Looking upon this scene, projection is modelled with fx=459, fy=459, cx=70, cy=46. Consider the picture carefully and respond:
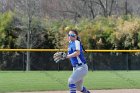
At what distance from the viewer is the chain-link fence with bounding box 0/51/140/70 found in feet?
92.1

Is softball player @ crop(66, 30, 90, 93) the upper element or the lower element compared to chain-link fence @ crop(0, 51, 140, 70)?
upper

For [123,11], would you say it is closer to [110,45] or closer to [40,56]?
[110,45]

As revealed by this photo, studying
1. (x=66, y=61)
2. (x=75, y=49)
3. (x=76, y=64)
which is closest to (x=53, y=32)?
(x=66, y=61)

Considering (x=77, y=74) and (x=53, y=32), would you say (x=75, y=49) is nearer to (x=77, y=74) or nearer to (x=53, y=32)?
(x=77, y=74)

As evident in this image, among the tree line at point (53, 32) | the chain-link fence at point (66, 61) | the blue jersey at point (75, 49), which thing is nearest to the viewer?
the blue jersey at point (75, 49)

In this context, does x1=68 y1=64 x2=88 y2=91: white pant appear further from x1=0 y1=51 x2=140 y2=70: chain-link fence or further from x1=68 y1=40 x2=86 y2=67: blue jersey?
x1=0 y1=51 x2=140 y2=70: chain-link fence

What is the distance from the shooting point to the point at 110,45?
1372 inches

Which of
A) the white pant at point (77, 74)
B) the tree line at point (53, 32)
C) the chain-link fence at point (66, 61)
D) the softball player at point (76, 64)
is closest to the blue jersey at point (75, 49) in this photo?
the softball player at point (76, 64)

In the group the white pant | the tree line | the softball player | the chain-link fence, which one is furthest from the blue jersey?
the tree line

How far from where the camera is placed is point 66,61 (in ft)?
92.9

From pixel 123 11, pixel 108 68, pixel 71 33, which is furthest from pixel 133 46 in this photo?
pixel 71 33

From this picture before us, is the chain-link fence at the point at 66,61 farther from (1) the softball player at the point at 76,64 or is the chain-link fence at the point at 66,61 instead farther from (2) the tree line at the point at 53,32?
(1) the softball player at the point at 76,64

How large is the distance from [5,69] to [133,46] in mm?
10469

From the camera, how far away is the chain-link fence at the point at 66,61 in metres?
28.1
